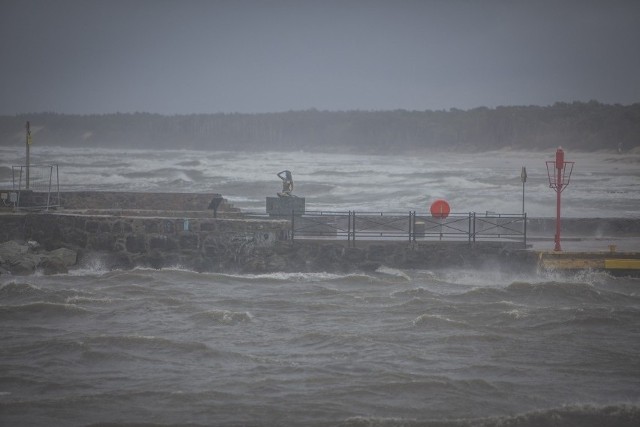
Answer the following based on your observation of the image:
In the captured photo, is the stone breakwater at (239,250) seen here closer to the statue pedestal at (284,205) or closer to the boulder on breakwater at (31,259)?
the boulder on breakwater at (31,259)

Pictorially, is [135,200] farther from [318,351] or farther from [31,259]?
[318,351]

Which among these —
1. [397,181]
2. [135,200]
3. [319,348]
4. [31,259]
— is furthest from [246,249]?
[397,181]

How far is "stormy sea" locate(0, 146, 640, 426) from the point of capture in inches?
384

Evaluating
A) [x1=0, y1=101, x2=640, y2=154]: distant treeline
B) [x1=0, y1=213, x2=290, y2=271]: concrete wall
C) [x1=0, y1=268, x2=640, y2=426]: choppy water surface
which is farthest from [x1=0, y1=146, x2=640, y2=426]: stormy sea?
[x1=0, y1=101, x2=640, y2=154]: distant treeline

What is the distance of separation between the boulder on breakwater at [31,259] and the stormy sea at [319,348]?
0.34 meters

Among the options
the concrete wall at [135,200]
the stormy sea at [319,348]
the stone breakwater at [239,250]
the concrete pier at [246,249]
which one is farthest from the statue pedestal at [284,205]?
the concrete wall at [135,200]

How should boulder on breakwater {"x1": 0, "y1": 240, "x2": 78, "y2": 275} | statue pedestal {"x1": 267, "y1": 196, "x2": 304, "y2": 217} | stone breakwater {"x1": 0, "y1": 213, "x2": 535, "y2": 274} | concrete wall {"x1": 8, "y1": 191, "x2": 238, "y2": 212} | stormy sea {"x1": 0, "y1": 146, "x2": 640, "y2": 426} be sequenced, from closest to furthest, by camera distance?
1. stormy sea {"x1": 0, "y1": 146, "x2": 640, "y2": 426}
2. boulder on breakwater {"x1": 0, "y1": 240, "x2": 78, "y2": 275}
3. stone breakwater {"x1": 0, "y1": 213, "x2": 535, "y2": 274}
4. statue pedestal {"x1": 267, "y1": 196, "x2": 304, "y2": 217}
5. concrete wall {"x1": 8, "y1": 191, "x2": 238, "y2": 212}

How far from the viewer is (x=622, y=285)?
17625mm

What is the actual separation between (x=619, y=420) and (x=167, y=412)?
199 inches

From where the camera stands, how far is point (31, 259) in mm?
18828

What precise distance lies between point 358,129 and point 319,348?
95940 mm

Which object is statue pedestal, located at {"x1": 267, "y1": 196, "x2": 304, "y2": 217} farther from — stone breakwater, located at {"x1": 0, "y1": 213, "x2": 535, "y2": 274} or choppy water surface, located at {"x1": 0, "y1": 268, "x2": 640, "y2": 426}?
choppy water surface, located at {"x1": 0, "y1": 268, "x2": 640, "y2": 426}

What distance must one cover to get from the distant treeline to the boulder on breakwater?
58.4m

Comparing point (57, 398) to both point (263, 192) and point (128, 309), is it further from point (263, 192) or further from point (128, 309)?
point (263, 192)
